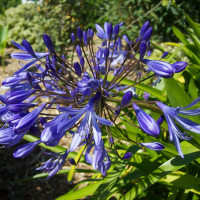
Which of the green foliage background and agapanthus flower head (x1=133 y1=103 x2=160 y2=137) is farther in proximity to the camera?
the green foliage background

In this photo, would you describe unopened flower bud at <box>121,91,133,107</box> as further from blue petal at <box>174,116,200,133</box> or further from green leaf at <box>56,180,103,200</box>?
green leaf at <box>56,180,103,200</box>

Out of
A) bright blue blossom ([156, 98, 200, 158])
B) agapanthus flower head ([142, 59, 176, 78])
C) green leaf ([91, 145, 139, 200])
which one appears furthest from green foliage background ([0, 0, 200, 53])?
green leaf ([91, 145, 139, 200])

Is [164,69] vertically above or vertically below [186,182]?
above

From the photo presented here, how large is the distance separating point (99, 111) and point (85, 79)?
1.11 feet

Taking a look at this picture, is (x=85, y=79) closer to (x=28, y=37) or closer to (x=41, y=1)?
(x=41, y=1)

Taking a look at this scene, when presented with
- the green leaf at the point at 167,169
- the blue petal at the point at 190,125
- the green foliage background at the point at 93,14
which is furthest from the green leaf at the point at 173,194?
the green foliage background at the point at 93,14

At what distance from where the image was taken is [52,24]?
14.8 feet

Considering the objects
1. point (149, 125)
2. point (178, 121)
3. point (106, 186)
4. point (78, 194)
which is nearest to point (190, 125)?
point (178, 121)

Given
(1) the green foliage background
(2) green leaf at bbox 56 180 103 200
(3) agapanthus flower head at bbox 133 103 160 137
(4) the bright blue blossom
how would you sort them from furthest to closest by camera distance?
(1) the green foliage background
(2) green leaf at bbox 56 180 103 200
(4) the bright blue blossom
(3) agapanthus flower head at bbox 133 103 160 137

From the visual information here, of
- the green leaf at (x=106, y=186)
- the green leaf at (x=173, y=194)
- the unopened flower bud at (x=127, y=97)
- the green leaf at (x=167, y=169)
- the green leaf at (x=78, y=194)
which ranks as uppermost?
the unopened flower bud at (x=127, y=97)

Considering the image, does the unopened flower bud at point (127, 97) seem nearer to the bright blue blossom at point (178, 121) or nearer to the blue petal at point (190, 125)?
the bright blue blossom at point (178, 121)

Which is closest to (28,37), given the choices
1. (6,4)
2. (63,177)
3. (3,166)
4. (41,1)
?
(41,1)

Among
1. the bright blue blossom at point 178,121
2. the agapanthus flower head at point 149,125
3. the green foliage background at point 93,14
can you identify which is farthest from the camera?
the green foliage background at point 93,14

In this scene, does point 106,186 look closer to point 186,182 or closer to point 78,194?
point 78,194
